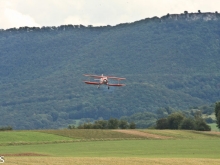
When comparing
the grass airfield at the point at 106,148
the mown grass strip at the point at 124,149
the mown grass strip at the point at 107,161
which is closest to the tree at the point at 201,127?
the grass airfield at the point at 106,148


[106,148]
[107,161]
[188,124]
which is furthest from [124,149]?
[188,124]

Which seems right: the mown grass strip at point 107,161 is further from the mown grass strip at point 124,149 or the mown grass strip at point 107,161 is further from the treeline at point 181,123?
the treeline at point 181,123

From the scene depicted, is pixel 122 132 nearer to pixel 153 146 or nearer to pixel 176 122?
pixel 153 146

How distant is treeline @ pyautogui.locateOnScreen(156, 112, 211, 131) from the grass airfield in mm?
15701

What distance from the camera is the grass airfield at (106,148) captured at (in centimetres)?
5825

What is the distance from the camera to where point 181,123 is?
13062 cm

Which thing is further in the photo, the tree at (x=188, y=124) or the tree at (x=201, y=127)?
the tree at (x=188, y=124)

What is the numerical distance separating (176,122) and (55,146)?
52504 mm

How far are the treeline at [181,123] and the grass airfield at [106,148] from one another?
15.7 meters

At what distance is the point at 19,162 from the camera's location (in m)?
55.4

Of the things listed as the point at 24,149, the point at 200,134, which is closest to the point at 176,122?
the point at 200,134

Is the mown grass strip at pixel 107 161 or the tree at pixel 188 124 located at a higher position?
the mown grass strip at pixel 107 161

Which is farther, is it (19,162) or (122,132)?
(122,132)

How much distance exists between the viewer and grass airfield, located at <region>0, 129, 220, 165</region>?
191ft
